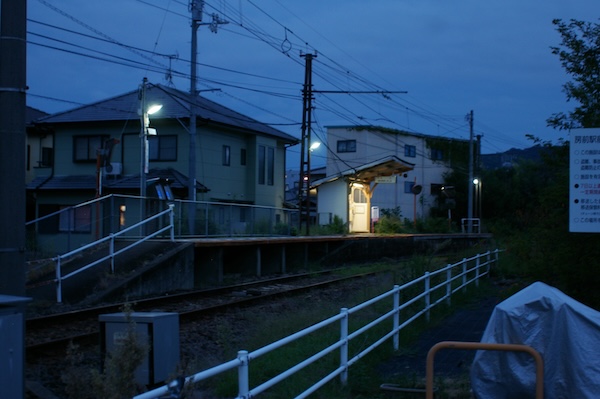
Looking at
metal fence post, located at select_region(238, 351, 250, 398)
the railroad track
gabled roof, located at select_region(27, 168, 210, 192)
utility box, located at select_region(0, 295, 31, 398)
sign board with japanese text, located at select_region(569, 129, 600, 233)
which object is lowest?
the railroad track

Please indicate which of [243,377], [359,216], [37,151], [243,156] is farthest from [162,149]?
[243,377]

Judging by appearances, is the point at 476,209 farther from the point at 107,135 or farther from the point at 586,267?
the point at 586,267

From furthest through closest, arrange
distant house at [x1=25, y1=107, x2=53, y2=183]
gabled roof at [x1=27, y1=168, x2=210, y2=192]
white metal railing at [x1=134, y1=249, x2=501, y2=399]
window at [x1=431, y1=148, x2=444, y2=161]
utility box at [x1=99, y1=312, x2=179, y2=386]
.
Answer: window at [x1=431, y1=148, x2=444, y2=161] → distant house at [x1=25, y1=107, x2=53, y2=183] → gabled roof at [x1=27, y1=168, x2=210, y2=192] → utility box at [x1=99, y1=312, x2=179, y2=386] → white metal railing at [x1=134, y1=249, x2=501, y2=399]

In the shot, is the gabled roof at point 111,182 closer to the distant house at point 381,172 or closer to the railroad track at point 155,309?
the railroad track at point 155,309

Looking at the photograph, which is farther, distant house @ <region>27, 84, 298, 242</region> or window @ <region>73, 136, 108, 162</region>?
window @ <region>73, 136, 108, 162</region>

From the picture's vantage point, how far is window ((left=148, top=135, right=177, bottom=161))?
112 ft

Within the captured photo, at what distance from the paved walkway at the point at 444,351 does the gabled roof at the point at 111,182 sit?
1957cm

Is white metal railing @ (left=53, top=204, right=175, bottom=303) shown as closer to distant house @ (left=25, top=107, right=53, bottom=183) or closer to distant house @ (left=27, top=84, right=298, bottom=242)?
distant house @ (left=27, top=84, right=298, bottom=242)

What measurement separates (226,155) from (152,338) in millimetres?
29270

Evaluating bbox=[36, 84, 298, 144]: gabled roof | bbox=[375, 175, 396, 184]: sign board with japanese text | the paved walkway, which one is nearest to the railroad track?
the paved walkway

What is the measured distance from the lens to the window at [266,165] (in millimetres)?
38469

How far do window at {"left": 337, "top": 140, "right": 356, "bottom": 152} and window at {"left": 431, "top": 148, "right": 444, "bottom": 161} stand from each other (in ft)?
28.0

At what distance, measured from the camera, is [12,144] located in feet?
18.8

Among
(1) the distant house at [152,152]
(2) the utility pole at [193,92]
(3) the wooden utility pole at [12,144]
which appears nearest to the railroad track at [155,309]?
(3) the wooden utility pole at [12,144]
